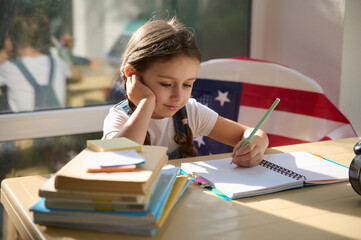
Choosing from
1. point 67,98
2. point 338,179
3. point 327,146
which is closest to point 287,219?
point 338,179

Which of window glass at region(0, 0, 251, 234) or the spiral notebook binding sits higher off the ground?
window glass at region(0, 0, 251, 234)

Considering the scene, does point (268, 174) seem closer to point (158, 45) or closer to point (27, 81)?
point (158, 45)

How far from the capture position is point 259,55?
238 centimetres

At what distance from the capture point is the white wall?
189 centimetres

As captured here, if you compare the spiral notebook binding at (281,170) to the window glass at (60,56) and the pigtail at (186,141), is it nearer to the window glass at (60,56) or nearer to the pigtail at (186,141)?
the pigtail at (186,141)

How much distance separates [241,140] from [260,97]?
1.86 ft

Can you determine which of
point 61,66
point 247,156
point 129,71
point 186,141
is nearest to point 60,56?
point 61,66

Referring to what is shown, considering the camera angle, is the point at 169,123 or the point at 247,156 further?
the point at 169,123

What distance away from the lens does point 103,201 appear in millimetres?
755

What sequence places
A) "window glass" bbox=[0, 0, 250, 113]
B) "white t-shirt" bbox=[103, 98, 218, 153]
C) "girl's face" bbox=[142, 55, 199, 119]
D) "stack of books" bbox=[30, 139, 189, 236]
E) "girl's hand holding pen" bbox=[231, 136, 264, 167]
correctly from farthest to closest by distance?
"window glass" bbox=[0, 0, 250, 113] → "white t-shirt" bbox=[103, 98, 218, 153] → "girl's face" bbox=[142, 55, 199, 119] → "girl's hand holding pen" bbox=[231, 136, 264, 167] → "stack of books" bbox=[30, 139, 189, 236]

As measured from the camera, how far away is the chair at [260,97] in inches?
67.7

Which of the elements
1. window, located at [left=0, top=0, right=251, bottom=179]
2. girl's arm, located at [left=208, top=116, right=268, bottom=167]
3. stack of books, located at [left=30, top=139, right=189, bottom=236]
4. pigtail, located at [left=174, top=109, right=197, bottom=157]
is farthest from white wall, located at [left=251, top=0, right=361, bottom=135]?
stack of books, located at [left=30, top=139, right=189, bottom=236]

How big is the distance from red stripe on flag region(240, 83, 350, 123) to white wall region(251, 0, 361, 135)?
10.9 inches

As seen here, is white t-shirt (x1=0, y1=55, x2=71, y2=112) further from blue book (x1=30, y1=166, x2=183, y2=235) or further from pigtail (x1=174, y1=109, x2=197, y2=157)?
blue book (x1=30, y1=166, x2=183, y2=235)
